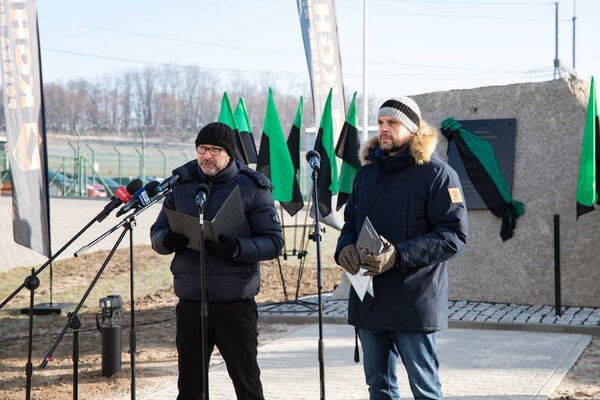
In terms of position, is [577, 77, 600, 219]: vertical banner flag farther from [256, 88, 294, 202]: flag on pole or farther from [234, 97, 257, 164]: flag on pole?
[234, 97, 257, 164]: flag on pole

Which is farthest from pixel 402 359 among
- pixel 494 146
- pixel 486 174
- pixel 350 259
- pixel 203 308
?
pixel 494 146

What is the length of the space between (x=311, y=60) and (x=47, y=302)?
559 centimetres

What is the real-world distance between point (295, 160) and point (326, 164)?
0.71 meters

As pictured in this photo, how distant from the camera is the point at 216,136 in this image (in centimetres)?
464

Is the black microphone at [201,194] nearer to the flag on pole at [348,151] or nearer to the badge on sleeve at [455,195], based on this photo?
the badge on sleeve at [455,195]

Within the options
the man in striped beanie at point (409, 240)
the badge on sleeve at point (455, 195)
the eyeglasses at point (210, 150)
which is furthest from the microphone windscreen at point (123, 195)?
the badge on sleeve at point (455, 195)

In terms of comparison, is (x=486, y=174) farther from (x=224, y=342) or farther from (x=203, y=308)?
(x=203, y=308)

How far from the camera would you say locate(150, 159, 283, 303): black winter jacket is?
4.62 metres

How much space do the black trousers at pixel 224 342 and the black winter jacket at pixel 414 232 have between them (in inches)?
26.6

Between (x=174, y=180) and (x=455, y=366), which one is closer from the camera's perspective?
(x=174, y=180)

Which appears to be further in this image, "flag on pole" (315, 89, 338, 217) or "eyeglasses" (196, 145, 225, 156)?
"flag on pole" (315, 89, 338, 217)

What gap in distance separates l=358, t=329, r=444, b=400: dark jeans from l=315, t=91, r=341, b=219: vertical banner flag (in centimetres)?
632

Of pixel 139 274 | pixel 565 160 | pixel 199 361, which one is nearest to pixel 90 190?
pixel 139 274

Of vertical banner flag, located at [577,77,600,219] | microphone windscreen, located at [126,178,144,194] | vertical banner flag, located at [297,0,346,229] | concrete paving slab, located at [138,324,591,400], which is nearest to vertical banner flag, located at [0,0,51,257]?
concrete paving slab, located at [138,324,591,400]
